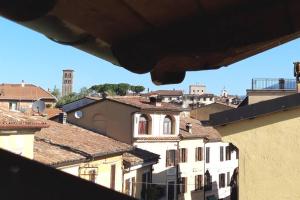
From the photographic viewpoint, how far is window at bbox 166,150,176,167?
103 feet

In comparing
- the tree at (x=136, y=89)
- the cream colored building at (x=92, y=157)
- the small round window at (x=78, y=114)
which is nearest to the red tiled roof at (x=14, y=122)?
the cream colored building at (x=92, y=157)

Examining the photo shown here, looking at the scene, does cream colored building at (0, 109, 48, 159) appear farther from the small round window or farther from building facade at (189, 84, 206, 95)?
building facade at (189, 84, 206, 95)

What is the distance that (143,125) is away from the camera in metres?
30.6

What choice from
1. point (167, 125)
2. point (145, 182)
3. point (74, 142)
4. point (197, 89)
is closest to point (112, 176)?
point (74, 142)

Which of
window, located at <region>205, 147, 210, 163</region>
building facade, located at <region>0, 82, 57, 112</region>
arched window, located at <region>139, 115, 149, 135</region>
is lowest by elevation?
window, located at <region>205, 147, 210, 163</region>

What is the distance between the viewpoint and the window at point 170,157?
3154 centimetres

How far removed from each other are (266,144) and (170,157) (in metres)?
24.2

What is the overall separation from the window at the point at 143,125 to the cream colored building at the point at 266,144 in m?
22.1

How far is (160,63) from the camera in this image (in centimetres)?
167

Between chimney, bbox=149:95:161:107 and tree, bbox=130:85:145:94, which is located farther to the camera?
tree, bbox=130:85:145:94

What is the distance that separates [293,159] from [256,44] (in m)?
6.41

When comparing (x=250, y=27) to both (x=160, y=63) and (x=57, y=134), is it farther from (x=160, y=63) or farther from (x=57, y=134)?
(x=57, y=134)

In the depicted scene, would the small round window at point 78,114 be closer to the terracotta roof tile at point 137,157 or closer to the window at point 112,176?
the terracotta roof tile at point 137,157

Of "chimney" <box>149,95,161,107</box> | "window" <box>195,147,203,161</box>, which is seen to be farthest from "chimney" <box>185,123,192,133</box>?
"chimney" <box>149,95,161,107</box>
